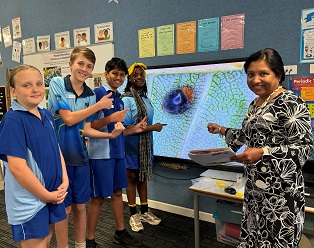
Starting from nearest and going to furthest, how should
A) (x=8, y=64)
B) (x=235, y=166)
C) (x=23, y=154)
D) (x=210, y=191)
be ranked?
(x=23, y=154) < (x=210, y=191) < (x=235, y=166) < (x=8, y=64)

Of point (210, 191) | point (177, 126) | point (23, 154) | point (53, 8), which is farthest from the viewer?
point (53, 8)

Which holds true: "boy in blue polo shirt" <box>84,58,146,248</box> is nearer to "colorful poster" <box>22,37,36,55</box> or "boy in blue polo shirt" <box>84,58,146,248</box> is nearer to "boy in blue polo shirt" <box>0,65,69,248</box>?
"boy in blue polo shirt" <box>0,65,69,248</box>

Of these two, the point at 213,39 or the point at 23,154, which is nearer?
the point at 23,154

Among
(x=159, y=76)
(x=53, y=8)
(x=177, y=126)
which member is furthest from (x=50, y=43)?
(x=177, y=126)

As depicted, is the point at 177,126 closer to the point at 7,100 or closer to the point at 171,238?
the point at 171,238

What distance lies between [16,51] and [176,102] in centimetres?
309

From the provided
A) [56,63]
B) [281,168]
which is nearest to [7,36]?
[56,63]

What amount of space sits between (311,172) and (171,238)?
4.37 ft

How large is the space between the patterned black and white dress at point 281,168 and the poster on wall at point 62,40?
3.13 meters

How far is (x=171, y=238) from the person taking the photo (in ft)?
8.50

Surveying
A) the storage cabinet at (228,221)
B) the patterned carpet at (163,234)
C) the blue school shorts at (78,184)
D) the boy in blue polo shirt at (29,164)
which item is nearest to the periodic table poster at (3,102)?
the patterned carpet at (163,234)

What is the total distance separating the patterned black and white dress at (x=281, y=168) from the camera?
132cm

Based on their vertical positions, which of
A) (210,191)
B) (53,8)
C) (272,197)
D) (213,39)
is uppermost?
(53,8)

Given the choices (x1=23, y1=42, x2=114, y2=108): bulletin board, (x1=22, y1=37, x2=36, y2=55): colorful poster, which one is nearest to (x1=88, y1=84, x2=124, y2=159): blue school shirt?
(x1=23, y1=42, x2=114, y2=108): bulletin board
